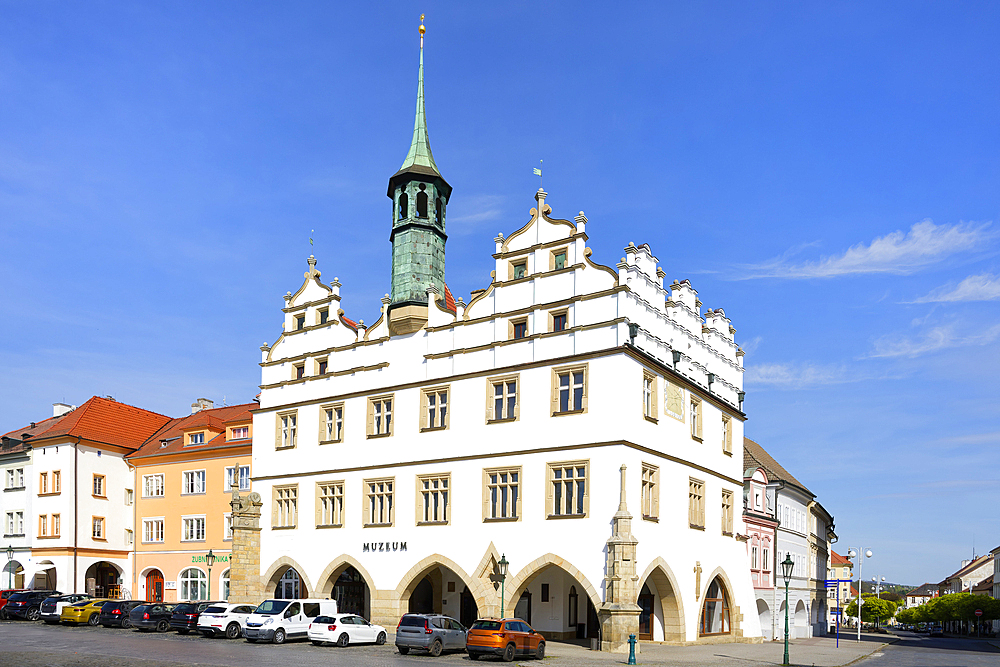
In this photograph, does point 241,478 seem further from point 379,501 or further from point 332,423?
point 379,501

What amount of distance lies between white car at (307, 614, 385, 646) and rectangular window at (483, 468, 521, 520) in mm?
6688

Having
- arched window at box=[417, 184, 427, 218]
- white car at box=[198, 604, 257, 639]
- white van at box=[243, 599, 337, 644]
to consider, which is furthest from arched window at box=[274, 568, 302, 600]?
arched window at box=[417, 184, 427, 218]

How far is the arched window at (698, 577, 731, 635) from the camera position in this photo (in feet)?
143

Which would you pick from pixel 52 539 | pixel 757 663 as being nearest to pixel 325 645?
pixel 757 663

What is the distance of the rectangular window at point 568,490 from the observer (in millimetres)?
36625

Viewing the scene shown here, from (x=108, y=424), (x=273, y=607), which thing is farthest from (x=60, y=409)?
(x=273, y=607)

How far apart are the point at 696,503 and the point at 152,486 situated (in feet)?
124

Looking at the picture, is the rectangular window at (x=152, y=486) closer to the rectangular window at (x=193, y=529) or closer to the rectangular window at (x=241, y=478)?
the rectangular window at (x=193, y=529)

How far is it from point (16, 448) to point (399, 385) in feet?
123

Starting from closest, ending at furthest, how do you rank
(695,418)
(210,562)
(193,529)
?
(695,418), (210,562), (193,529)

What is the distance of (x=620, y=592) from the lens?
34.3m

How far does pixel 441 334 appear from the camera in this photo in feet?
140

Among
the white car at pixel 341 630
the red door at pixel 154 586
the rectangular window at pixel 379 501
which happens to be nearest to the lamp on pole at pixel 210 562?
the red door at pixel 154 586

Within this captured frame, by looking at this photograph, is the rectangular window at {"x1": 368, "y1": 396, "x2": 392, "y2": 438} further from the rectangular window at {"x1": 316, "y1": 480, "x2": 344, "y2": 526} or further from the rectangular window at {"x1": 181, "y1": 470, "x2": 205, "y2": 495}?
the rectangular window at {"x1": 181, "y1": 470, "x2": 205, "y2": 495}
